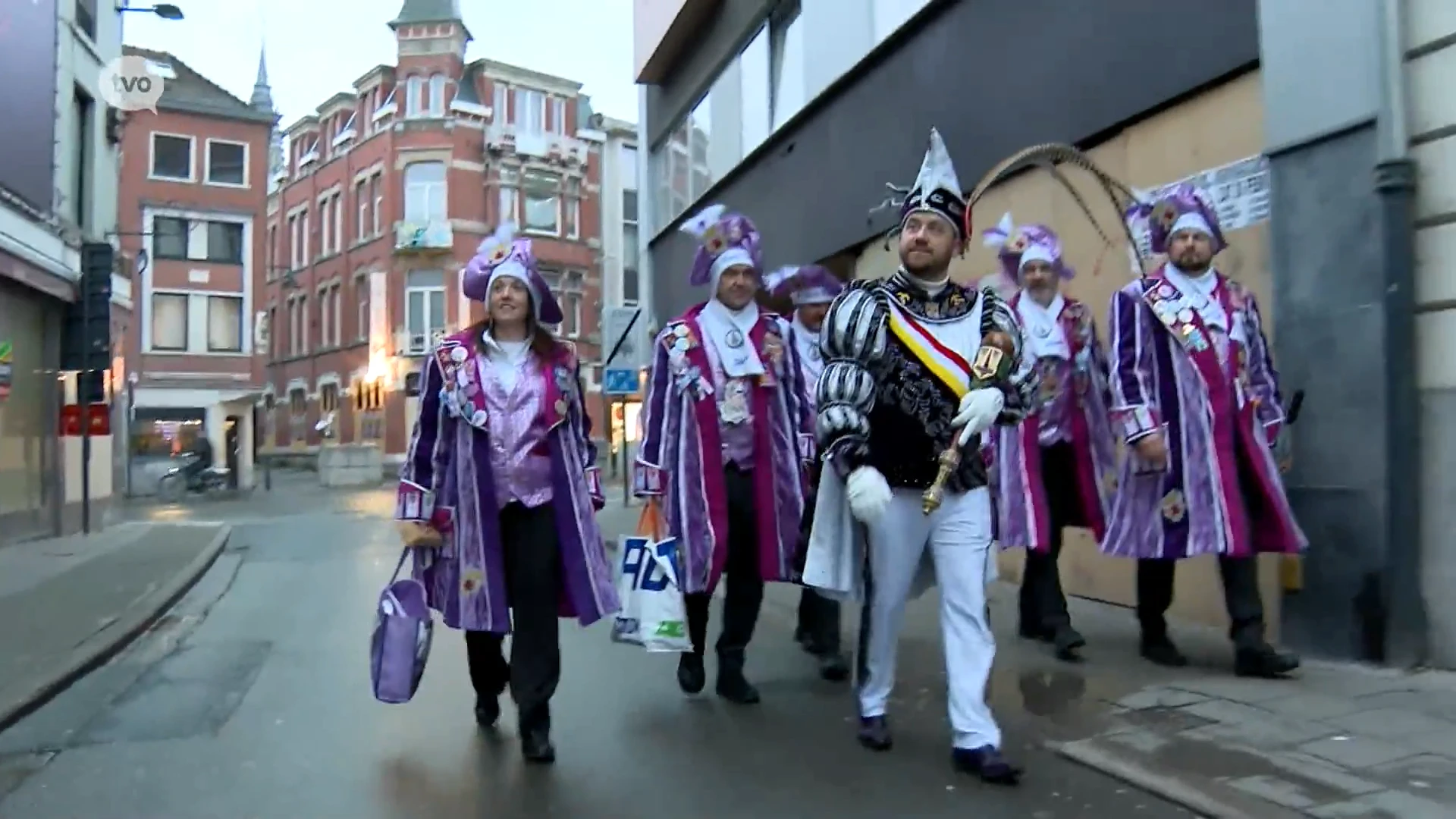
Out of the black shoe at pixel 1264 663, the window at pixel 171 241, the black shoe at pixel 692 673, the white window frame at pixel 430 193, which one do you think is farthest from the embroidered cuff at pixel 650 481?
the window at pixel 171 241

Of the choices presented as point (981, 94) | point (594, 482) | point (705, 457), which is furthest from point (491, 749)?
point (981, 94)

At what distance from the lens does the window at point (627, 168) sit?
53281 mm

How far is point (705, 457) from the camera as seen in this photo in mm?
5863

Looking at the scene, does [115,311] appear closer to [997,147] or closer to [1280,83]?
[997,147]

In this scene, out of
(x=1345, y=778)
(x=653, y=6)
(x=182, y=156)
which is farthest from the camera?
(x=182, y=156)

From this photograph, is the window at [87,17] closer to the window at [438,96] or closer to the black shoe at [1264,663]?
the black shoe at [1264,663]

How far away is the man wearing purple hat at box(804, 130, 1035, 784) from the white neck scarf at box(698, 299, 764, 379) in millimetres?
→ 1243

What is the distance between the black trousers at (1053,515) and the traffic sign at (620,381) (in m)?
15.4

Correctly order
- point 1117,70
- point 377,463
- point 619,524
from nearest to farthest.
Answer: point 1117,70 < point 619,524 < point 377,463

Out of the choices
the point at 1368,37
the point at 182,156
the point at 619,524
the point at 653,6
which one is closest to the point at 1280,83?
the point at 1368,37

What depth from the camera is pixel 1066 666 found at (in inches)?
245

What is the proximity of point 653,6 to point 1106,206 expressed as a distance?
1455 centimetres

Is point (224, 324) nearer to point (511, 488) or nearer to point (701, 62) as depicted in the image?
point (701, 62)

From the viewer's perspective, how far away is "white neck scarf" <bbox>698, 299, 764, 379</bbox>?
591cm
